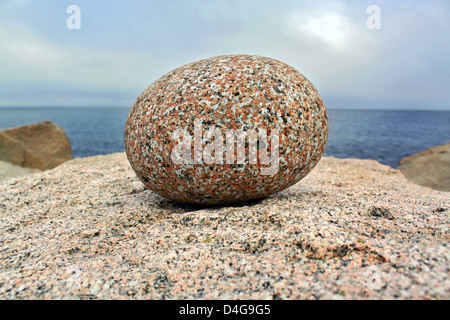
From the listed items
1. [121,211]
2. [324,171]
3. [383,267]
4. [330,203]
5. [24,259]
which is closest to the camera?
[383,267]

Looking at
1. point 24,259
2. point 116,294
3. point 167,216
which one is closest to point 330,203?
point 167,216

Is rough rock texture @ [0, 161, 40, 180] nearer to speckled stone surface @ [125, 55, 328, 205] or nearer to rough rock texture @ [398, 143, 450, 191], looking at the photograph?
speckled stone surface @ [125, 55, 328, 205]

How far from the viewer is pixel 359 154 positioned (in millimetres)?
15992

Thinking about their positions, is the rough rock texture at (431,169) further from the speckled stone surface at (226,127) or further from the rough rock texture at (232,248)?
the speckled stone surface at (226,127)

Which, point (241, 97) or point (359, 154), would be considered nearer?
point (241, 97)

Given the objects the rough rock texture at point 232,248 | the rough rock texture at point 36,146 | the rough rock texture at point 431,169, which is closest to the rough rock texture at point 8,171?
the rough rock texture at point 36,146

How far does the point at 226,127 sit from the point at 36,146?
9188mm

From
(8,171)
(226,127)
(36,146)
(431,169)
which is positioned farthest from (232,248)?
(36,146)

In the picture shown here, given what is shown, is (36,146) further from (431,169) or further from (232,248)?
(431,169)

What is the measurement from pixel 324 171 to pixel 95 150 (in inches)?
596

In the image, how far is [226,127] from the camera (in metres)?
2.76

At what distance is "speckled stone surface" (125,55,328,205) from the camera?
279 cm

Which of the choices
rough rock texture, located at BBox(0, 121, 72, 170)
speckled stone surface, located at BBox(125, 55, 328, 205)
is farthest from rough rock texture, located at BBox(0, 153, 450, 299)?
rough rock texture, located at BBox(0, 121, 72, 170)
